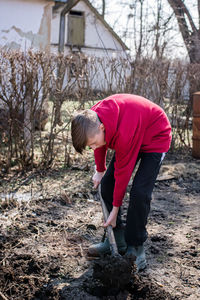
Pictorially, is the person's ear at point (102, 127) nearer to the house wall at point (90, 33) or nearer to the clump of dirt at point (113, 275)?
the clump of dirt at point (113, 275)

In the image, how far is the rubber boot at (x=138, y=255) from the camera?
305 cm

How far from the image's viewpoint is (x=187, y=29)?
1186 cm

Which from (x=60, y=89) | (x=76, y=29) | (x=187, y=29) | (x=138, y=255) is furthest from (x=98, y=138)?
(x=76, y=29)

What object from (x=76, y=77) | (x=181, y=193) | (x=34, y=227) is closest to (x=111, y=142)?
(x=34, y=227)

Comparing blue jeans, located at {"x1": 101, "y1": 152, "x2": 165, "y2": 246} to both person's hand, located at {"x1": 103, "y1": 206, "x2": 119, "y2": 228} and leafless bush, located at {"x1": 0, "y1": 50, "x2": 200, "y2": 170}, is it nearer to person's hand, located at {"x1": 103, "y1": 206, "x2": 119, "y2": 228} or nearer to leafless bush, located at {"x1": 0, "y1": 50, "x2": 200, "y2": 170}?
person's hand, located at {"x1": 103, "y1": 206, "x2": 119, "y2": 228}

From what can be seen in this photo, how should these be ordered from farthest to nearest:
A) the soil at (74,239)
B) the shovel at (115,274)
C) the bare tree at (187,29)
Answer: the bare tree at (187,29), the soil at (74,239), the shovel at (115,274)

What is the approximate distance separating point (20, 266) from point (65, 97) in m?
3.28

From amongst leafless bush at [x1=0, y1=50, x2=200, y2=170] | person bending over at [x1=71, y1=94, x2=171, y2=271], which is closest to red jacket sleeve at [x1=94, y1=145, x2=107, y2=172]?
person bending over at [x1=71, y1=94, x2=171, y2=271]

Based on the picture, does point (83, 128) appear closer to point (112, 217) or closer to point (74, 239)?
point (112, 217)

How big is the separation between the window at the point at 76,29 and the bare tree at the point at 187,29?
12.9m

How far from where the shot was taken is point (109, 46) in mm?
23656

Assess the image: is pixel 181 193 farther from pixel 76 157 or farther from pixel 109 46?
pixel 109 46

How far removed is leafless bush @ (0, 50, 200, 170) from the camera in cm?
539

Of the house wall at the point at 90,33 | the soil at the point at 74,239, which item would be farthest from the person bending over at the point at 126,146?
the house wall at the point at 90,33
